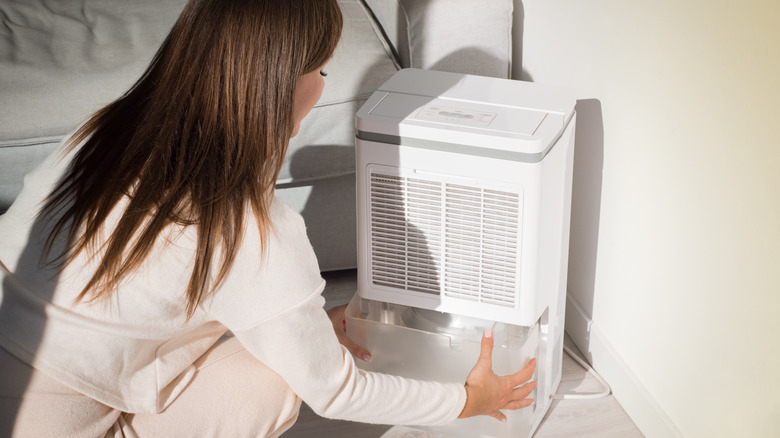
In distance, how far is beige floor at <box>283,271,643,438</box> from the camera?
149 centimetres

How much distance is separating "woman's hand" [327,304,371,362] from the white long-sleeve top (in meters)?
0.35

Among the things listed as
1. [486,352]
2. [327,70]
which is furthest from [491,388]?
[327,70]

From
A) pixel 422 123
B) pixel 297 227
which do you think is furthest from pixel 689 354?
pixel 297 227

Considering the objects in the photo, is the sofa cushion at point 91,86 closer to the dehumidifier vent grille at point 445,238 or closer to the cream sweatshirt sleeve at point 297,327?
the dehumidifier vent grille at point 445,238

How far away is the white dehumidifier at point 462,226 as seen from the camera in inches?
48.8

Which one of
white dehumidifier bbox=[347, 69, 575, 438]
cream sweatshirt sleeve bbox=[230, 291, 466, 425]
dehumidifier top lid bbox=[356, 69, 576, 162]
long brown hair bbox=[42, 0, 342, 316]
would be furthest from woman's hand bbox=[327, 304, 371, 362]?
long brown hair bbox=[42, 0, 342, 316]

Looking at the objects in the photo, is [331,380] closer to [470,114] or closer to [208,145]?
[208,145]

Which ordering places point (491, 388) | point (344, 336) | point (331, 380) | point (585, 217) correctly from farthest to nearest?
point (585, 217), point (344, 336), point (491, 388), point (331, 380)

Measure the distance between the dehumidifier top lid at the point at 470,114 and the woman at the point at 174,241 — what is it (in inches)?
8.4

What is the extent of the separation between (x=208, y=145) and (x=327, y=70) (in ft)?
2.29

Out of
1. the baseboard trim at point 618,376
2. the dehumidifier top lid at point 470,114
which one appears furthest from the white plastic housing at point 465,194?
the baseboard trim at point 618,376

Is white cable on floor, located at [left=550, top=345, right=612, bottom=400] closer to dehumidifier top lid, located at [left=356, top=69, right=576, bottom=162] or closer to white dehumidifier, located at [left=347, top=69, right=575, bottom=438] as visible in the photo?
white dehumidifier, located at [left=347, top=69, right=575, bottom=438]

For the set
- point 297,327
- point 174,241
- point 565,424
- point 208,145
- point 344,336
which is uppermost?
point 208,145

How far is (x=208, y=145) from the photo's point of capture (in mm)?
979
